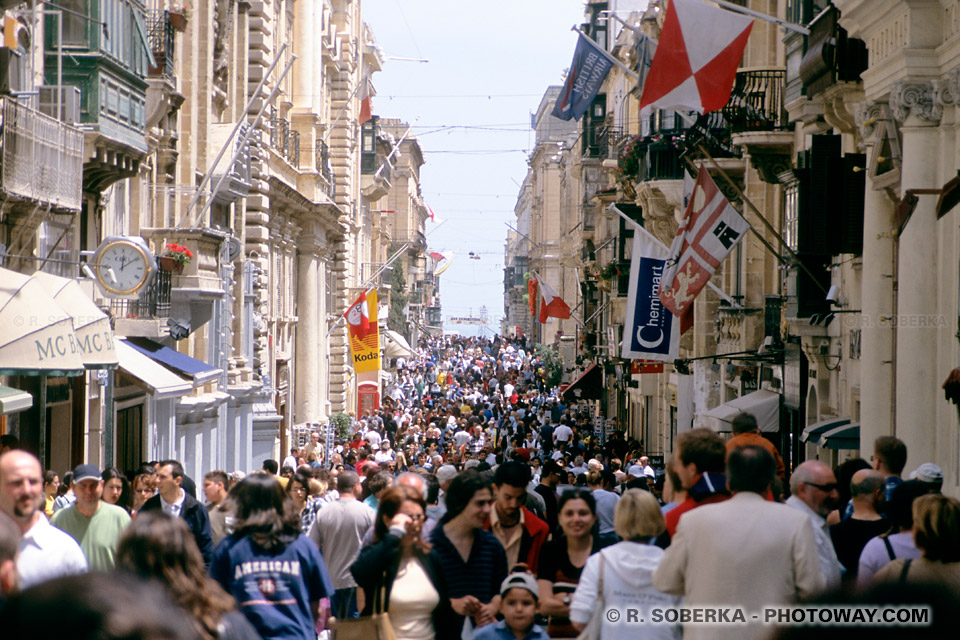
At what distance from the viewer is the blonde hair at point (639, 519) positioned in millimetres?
6273

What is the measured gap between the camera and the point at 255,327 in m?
33.5

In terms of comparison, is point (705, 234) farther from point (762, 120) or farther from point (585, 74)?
point (585, 74)

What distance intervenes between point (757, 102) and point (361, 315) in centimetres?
1789

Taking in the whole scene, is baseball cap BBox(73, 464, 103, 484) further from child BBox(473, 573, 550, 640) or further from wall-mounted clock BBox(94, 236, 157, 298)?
wall-mounted clock BBox(94, 236, 157, 298)

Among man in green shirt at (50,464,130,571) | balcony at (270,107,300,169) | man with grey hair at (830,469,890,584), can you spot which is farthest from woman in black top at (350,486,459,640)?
balcony at (270,107,300,169)

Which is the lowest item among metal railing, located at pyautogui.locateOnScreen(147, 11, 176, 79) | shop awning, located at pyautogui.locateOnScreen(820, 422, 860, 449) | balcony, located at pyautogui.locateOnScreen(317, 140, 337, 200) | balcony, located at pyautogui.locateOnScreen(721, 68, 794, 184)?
shop awning, located at pyautogui.locateOnScreen(820, 422, 860, 449)

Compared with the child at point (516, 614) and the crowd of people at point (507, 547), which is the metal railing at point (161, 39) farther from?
the child at point (516, 614)

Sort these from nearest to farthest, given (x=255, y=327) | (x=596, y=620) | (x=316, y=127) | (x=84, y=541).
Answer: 1. (x=596, y=620)
2. (x=84, y=541)
3. (x=255, y=327)
4. (x=316, y=127)

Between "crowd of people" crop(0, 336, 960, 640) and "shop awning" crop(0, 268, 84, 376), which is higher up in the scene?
"shop awning" crop(0, 268, 84, 376)

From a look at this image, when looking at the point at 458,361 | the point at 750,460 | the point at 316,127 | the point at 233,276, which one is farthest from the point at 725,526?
the point at 458,361

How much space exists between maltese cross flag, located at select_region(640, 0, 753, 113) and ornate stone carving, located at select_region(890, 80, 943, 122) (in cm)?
317

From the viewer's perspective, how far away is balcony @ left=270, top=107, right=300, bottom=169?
3788cm

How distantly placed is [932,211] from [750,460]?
7.74m

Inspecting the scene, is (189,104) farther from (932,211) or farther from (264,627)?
(264,627)
